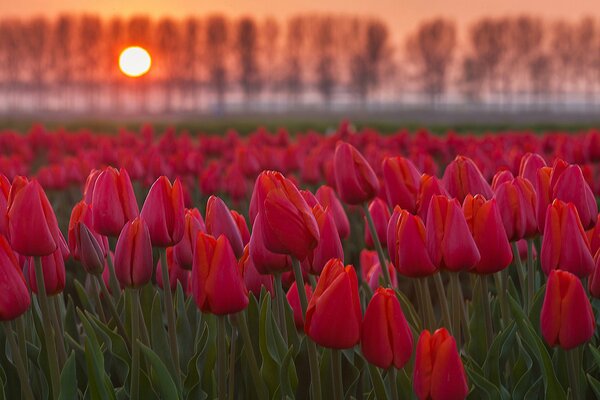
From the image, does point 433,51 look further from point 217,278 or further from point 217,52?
point 217,278

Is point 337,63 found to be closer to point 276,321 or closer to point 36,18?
point 36,18

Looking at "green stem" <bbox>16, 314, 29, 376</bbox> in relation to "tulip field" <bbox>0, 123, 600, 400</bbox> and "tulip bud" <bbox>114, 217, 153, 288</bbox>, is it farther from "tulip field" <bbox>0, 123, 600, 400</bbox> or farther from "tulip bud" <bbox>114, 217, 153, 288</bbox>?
"tulip bud" <bbox>114, 217, 153, 288</bbox>

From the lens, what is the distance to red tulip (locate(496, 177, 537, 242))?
2.12 m

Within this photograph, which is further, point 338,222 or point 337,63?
point 337,63

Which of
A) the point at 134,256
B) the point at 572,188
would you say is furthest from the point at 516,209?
the point at 134,256

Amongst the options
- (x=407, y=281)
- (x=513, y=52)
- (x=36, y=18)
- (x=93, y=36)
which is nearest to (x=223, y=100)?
(x=93, y=36)

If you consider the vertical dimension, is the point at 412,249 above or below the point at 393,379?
above

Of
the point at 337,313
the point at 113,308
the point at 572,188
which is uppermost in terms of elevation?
the point at 572,188

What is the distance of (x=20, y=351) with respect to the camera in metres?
1.95

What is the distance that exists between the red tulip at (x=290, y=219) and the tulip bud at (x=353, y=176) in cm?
70

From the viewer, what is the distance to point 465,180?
92.7 inches

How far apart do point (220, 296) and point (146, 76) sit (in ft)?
286

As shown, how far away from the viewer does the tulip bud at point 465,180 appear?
2.33 metres

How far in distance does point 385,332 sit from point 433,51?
84916 millimetres
